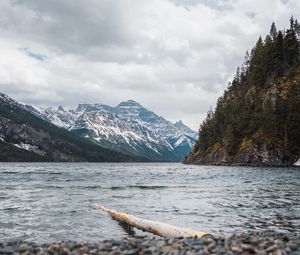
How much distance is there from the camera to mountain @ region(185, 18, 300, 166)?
14088cm

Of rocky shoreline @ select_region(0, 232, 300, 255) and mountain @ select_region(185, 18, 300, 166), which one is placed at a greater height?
mountain @ select_region(185, 18, 300, 166)

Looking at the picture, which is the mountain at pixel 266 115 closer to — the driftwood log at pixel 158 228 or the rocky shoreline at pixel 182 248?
the driftwood log at pixel 158 228

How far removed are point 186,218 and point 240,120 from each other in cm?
13687

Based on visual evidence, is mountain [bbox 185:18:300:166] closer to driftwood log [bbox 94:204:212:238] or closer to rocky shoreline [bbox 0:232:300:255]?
driftwood log [bbox 94:204:212:238]

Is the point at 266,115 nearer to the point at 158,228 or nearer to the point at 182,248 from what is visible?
the point at 158,228

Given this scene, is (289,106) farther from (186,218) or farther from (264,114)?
(186,218)

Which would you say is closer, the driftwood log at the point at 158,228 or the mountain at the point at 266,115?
the driftwood log at the point at 158,228

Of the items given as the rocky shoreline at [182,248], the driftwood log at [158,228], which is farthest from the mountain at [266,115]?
the rocky shoreline at [182,248]

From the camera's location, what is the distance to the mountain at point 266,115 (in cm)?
14088

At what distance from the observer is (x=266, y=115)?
145625 millimetres

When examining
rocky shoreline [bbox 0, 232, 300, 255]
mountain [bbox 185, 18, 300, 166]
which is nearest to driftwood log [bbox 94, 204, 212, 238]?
rocky shoreline [bbox 0, 232, 300, 255]

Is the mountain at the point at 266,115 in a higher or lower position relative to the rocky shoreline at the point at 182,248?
higher

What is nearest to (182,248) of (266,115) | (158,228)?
(158,228)

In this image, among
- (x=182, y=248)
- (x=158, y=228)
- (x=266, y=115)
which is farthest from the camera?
(x=266, y=115)
